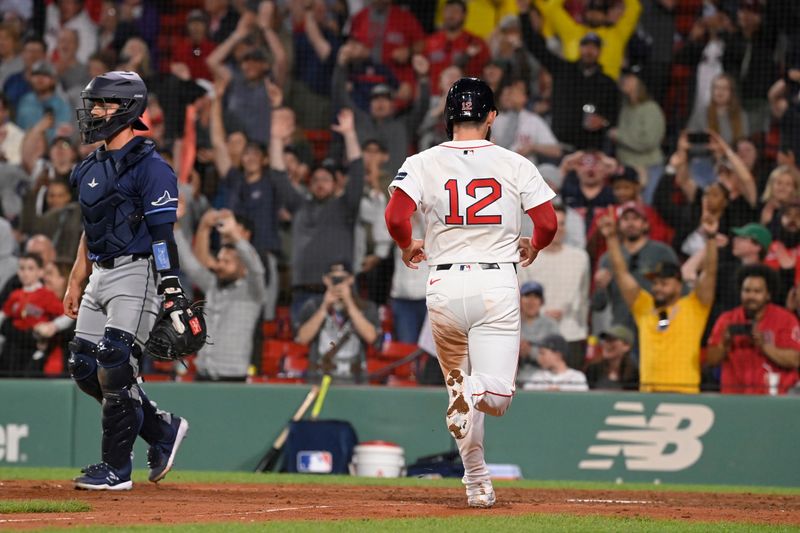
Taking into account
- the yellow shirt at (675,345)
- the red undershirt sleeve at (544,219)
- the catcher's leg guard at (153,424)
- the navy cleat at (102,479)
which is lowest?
the navy cleat at (102,479)

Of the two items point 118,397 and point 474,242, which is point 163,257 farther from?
point 474,242

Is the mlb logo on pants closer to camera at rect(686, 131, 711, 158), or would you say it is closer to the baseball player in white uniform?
the baseball player in white uniform

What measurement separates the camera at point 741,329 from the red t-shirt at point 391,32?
4609mm

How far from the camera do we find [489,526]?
547 cm

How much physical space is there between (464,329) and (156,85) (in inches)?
319

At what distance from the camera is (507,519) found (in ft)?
18.8

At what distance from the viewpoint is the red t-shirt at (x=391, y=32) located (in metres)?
13.5

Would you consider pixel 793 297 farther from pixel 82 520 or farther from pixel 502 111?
pixel 82 520

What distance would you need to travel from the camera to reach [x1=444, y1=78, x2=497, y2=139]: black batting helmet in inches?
245

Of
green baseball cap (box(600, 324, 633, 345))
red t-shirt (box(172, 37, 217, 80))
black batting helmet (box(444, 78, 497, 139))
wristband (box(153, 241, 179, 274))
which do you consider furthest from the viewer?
red t-shirt (box(172, 37, 217, 80))

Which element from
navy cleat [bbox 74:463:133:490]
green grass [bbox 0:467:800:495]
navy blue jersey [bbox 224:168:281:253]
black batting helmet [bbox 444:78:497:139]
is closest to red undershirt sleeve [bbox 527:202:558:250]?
black batting helmet [bbox 444:78:497:139]

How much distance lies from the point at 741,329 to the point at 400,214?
5.54 m

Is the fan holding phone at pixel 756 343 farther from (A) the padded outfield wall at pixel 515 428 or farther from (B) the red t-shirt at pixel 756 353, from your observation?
(A) the padded outfield wall at pixel 515 428

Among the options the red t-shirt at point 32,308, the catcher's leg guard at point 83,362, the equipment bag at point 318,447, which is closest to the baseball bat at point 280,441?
the equipment bag at point 318,447
